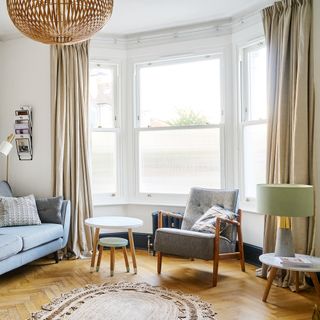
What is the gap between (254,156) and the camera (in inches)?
161

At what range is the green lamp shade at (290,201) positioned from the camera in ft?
8.98

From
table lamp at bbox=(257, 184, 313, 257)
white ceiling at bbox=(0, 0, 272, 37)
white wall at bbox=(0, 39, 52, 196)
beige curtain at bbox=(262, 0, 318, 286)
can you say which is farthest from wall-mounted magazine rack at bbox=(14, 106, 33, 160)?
table lamp at bbox=(257, 184, 313, 257)

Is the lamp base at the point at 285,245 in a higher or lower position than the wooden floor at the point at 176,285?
higher

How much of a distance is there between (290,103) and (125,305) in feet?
7.59

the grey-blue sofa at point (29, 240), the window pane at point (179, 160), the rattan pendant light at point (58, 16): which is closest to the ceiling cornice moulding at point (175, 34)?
the window pane at point (179, 160)

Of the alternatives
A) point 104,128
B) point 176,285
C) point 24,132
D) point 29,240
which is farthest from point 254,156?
point 24,132

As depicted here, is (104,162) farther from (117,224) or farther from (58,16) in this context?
(58,16)

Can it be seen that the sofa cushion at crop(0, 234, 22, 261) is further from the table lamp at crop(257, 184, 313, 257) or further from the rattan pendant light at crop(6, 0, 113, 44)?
the table lamp at crop(257, 184, 313, 257)

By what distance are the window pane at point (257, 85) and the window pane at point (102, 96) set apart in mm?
1785

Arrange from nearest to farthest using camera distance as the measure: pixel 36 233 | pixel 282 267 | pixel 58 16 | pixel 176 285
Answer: pixel 58 16
pixel 282 267
pixel 176 285
pixel 36 233

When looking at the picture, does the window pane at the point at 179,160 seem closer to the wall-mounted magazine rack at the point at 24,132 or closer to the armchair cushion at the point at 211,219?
the armchair cushion at the point at 211,219

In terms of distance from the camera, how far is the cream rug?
2.58 metres

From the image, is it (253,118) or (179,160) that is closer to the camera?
(253,118)

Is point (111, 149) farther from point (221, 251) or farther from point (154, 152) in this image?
point (221, 251)
